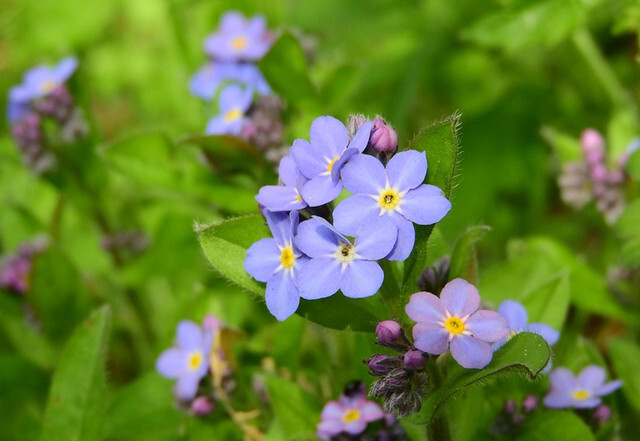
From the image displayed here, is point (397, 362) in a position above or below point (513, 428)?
above

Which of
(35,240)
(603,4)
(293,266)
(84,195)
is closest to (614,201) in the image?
(603,4)

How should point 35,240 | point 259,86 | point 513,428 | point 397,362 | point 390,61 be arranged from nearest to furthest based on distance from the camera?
point 397,362, point 513,428, point 259,86, point 35,240, point 390,61

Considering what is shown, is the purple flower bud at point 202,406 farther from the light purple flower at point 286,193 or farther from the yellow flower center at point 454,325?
the yellow flower center at point 454,325

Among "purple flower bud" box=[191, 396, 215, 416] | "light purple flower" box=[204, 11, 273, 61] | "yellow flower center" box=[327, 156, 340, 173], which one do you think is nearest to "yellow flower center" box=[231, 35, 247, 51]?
"light purple flower" box=[204, 11, 273, 61]

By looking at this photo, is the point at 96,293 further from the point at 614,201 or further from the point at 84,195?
the point at 614,201

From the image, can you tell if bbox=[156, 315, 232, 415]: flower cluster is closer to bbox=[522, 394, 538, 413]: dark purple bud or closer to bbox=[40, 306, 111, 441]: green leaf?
bbox=[40, 306, 111, 441]: green leaf

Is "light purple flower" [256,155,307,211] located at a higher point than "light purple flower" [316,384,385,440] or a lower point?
higher

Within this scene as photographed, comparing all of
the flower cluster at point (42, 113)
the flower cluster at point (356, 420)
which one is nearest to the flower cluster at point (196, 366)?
the flower cluster at point (356, 420)

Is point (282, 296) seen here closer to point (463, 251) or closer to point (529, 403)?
point (463, 251)
